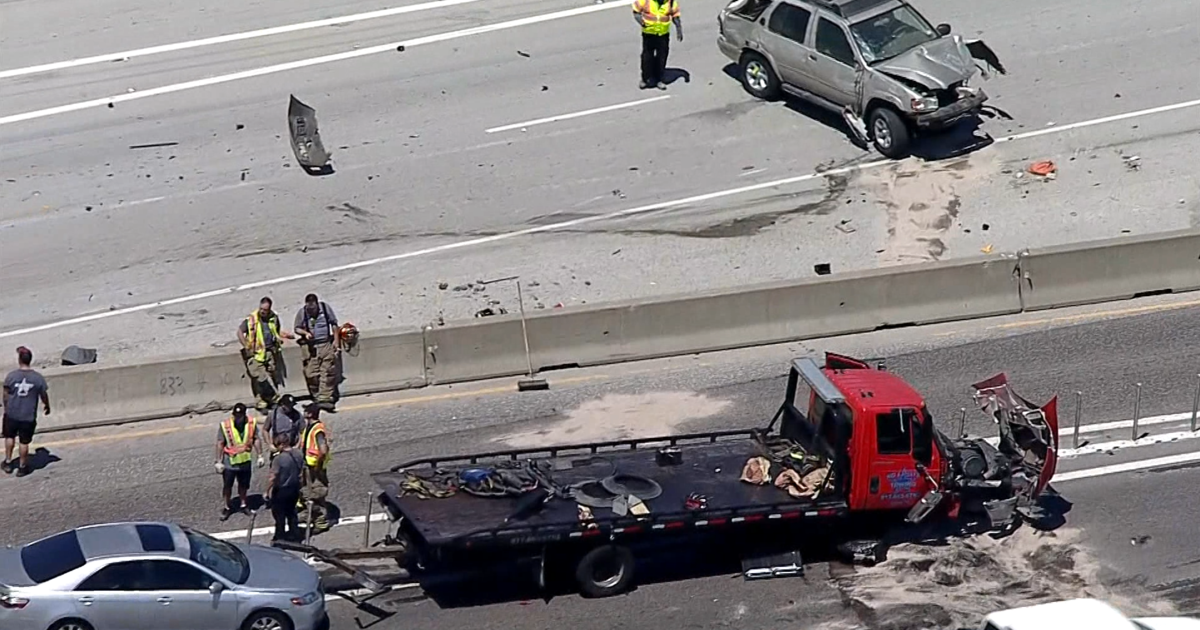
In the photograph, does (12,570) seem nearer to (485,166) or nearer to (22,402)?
(22,402)

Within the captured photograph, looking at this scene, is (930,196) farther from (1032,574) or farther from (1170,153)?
(1032,574)

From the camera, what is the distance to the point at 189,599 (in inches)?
605

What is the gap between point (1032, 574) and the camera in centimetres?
1697

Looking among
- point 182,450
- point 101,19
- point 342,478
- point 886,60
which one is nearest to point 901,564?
point 342,478

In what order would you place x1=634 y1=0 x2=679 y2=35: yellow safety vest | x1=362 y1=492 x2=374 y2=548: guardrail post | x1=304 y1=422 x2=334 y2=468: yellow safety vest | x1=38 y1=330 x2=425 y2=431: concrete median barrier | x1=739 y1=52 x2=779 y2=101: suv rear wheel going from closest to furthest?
1. x1=362 y1=492 x2=374 y2=548: guardrail post
2. x1=304 y1=422 x2=334 y2=468: yellow safety vest
3. x1=38 y1=330 x2=425 y2=431: concrete median barrier
4. x1=739 y1=52 x2=779 y2=101: suv rear wheel
5. x1=634 y1=0 x2=679 y2=35: yellow safety vest

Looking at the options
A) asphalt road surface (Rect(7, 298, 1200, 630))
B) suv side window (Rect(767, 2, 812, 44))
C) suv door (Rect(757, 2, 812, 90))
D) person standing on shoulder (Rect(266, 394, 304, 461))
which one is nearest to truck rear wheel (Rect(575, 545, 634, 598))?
asphalt road surface (Rect(7, 298, 1200, 630))

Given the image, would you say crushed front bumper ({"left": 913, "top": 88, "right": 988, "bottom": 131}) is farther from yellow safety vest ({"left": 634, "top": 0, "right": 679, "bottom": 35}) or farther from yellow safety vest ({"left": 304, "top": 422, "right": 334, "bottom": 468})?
yellow safety vest ({"left": 304, "top": 422, "right": 334, "bottom": 468})

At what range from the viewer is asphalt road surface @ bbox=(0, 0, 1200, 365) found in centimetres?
2347

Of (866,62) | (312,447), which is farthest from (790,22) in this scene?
(312,447)

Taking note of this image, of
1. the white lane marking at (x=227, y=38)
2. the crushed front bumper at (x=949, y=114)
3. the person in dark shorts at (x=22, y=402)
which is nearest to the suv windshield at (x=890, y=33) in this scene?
the crushed front bumper at (x=949, y=114)

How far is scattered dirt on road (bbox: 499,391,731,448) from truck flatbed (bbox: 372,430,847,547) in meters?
1.77

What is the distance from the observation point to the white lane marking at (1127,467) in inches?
733

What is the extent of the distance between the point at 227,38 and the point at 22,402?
1362 cm

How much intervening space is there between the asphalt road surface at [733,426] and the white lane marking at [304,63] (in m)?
9.84
